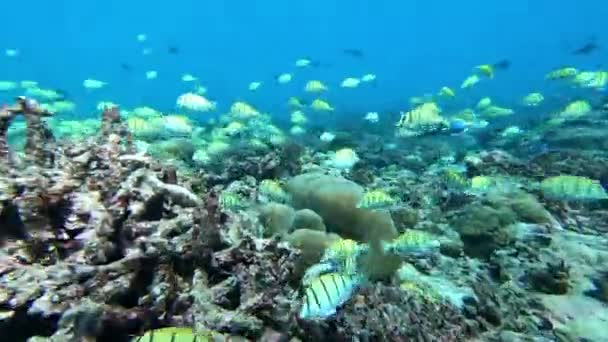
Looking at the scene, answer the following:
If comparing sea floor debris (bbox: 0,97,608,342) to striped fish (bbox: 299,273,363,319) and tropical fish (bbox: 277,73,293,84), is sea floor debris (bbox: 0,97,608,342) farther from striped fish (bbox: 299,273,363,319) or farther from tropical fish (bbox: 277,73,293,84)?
tropical fish (bbox: 277,73,293,84)

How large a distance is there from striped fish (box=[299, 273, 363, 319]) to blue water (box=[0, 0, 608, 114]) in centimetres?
6598

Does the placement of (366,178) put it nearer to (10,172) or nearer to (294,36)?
(10,172)

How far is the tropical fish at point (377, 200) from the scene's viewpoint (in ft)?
19.5

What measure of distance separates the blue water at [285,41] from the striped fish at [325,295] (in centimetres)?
6598

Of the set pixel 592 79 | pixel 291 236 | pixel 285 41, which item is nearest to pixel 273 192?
pixel 291 236

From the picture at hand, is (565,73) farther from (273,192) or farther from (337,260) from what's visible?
(337,260)

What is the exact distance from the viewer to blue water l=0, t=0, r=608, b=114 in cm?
8931

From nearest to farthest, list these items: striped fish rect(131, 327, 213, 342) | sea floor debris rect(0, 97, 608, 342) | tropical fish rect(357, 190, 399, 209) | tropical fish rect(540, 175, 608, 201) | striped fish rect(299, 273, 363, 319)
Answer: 1. striped fish rect(131, 327, 213, 342)
2. sea floor debris rect(0, 97, 608, 342)
3. striped fish rect(299, 273, 363, 319)
4. tropical fish rect(357, 190, 399, 209)
5. tropical fish rect(540, 175, 608, 201)

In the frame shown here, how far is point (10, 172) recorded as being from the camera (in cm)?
392

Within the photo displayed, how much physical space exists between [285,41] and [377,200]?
14081cm

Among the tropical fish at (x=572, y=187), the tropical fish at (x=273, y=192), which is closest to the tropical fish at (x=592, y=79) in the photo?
the tropical fish at (x=572, y=187)

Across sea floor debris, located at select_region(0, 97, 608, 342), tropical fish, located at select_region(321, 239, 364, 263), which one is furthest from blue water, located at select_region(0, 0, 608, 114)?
tropical fish, located at select_region(321, 239, 364, 263)

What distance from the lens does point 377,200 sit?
5961 millimetres

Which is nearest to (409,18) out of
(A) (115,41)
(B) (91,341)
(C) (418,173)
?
(A) (115,41)
